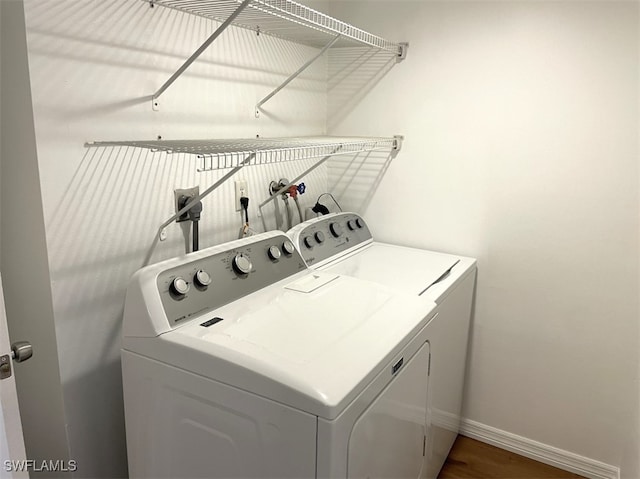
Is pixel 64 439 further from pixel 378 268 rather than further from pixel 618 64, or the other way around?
pixel 618 64

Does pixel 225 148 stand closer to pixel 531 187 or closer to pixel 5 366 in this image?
pixel 5 366

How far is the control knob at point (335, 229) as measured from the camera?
83.5 inches

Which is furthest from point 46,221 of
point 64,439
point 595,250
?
point 595,250

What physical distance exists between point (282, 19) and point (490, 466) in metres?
2.14

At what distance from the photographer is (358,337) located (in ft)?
4.14

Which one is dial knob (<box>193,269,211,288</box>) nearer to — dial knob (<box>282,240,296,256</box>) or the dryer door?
dial knob (<box>282,240,296,256</box>)

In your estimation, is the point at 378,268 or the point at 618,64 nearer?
the point at 618,64

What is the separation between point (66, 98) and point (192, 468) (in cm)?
106

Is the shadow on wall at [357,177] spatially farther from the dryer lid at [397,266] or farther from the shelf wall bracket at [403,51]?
the shelf wall bracket at [403,51]

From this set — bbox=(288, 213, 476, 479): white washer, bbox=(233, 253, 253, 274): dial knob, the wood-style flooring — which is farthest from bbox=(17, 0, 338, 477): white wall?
the wood-style flooring

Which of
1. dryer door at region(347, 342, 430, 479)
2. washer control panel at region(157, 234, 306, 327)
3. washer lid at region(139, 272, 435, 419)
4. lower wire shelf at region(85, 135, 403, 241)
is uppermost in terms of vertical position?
lower wire shelf at region(85, 135, 403, 241)

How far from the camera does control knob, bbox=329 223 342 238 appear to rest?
6.96 ft

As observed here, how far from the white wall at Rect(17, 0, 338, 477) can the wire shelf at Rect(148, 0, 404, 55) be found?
5cm

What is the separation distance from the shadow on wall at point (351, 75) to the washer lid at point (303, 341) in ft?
3.90
